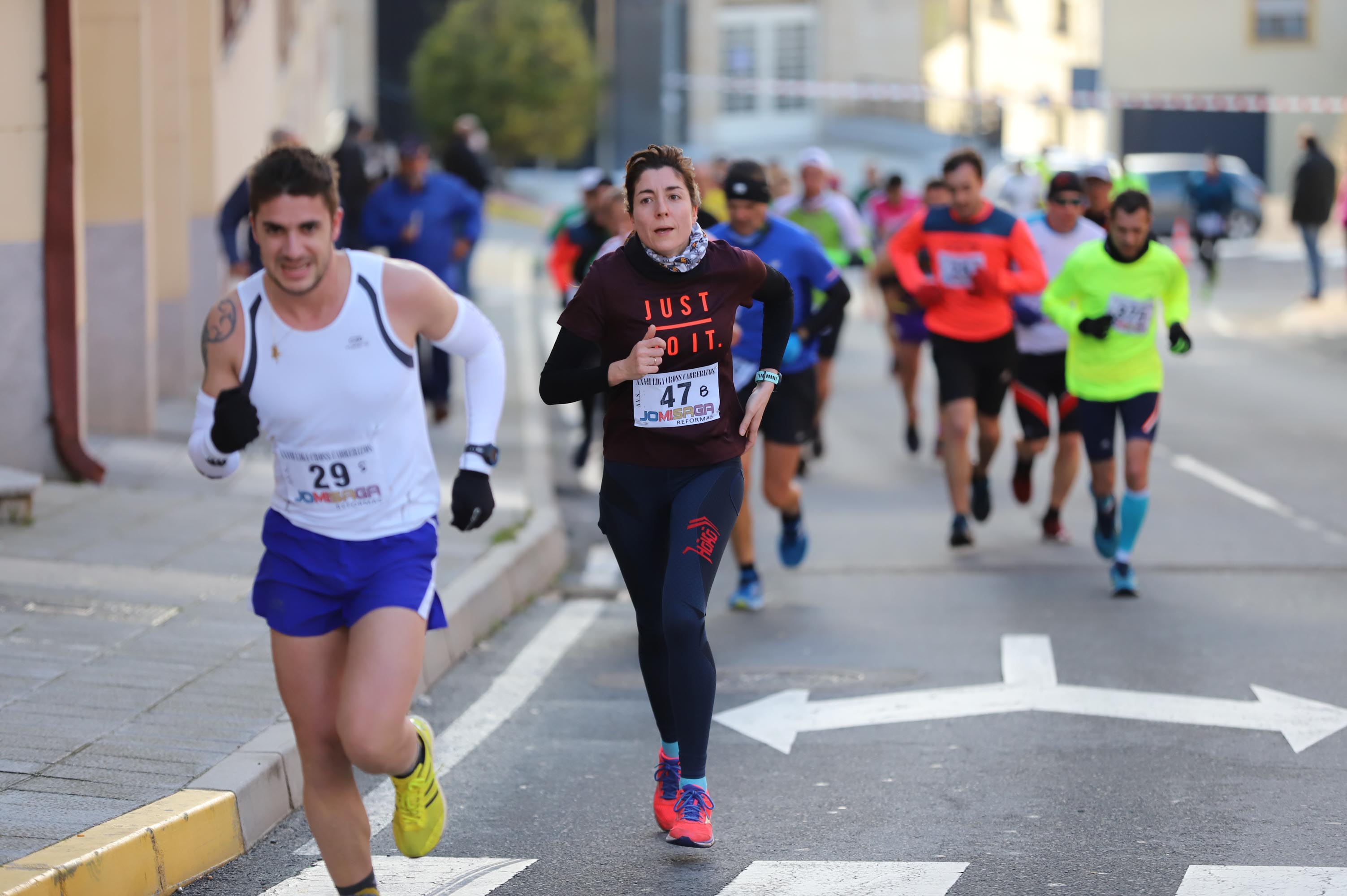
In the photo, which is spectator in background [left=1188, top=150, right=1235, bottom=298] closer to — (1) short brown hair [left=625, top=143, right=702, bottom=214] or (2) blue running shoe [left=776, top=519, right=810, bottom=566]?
(2) blue running shoe [left=776, top=519, right=810, bottom=566]

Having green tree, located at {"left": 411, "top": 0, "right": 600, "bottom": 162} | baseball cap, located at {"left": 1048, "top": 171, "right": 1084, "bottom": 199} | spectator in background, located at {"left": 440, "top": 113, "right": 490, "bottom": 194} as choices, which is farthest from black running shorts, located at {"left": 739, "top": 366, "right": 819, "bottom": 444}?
green tree, located at {"left": 411, "top": 0, "right": 600, "bottom": 162}

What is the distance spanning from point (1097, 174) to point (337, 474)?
752cm

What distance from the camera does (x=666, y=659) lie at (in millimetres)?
5637

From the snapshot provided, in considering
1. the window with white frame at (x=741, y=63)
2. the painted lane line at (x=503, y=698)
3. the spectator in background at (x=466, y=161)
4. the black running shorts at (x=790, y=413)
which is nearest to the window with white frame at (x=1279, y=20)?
the window with white frame at (x=741, y=63)

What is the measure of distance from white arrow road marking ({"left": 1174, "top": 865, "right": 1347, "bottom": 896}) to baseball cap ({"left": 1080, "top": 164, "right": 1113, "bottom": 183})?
21.7 ft

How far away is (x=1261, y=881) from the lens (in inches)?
192

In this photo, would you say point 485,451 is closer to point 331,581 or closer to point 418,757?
point 331,581

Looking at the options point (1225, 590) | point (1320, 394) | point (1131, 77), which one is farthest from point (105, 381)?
point (1131, 77)

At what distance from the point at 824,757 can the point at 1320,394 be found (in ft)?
40.9

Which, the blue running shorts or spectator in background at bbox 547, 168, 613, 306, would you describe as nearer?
the blue running shorts

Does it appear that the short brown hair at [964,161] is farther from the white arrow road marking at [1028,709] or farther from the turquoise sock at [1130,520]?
the white arrow road marking at [1028,709]

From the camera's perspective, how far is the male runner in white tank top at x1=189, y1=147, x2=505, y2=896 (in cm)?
439

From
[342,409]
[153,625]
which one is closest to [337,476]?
[342,409]

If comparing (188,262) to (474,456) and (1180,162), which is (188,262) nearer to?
(474,456)
